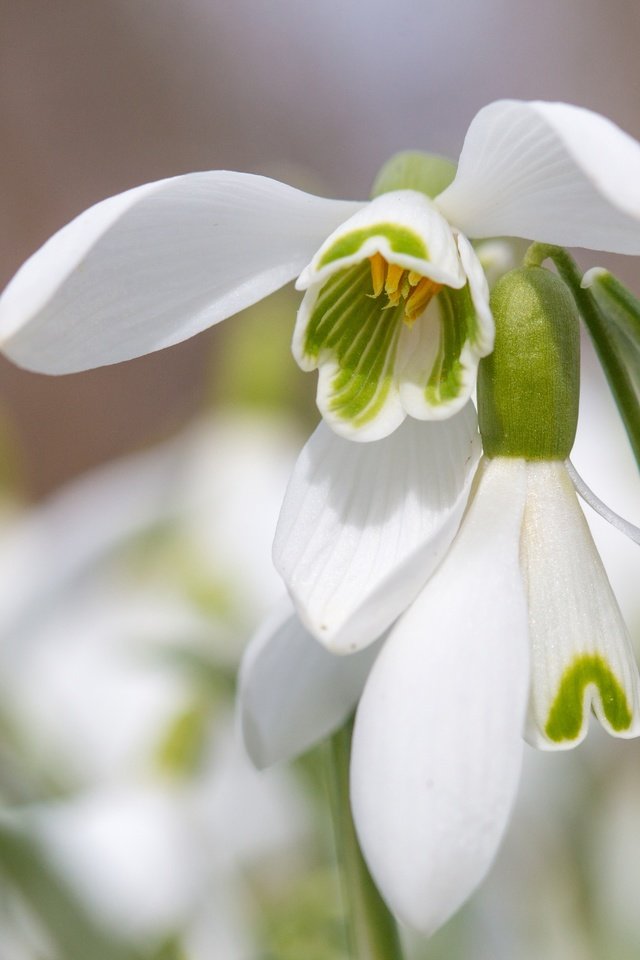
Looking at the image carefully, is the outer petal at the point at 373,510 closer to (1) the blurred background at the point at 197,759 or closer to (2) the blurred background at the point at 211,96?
(1) the blurred background at the point at 197,759

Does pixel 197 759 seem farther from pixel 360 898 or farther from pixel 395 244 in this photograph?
pixel 395 244

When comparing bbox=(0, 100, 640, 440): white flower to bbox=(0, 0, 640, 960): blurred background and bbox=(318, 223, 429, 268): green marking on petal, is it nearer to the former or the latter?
bbox=(318, 223, 429, 268): green marking on petal

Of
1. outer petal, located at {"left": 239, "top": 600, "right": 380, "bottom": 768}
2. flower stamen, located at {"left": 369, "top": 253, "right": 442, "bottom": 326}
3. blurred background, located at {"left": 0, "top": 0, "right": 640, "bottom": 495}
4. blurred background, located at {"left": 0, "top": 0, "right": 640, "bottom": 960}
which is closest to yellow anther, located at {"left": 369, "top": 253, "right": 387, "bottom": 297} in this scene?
flower stamen, located at {"left": 369, "top": 253, "right": 442, "bottom": 326}

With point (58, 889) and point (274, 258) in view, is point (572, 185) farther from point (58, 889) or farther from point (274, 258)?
point (58, 889)

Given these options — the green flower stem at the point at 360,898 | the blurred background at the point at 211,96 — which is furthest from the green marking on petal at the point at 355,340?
the blurred background at the point at 211,96

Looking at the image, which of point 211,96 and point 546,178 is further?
point 211,96

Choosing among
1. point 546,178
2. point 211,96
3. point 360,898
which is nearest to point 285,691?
point 360,898
